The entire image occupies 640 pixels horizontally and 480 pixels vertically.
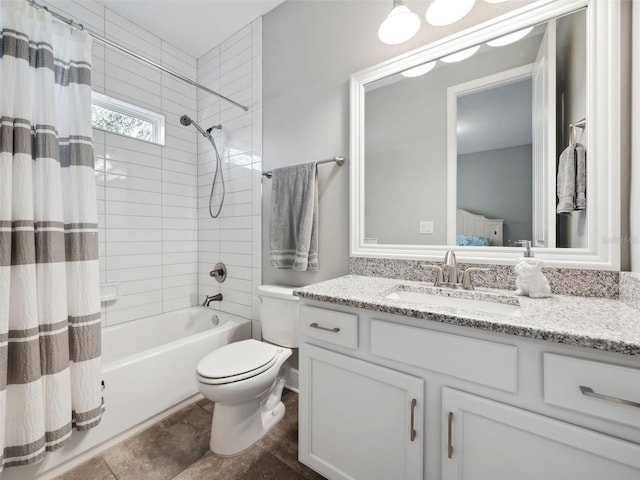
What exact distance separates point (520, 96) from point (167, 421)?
2.41 m

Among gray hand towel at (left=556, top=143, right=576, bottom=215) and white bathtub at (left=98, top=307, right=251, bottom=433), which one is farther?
white bathtub at (left=98, top=307, right=251, bottom=433)

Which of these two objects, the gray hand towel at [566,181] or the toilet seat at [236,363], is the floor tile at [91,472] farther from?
the gray hand towel at [566,181]

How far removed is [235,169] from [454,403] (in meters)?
2.03

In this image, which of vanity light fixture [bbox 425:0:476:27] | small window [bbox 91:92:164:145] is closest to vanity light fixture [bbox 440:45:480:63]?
vanity light fixture [bbox 425:0:476:27]

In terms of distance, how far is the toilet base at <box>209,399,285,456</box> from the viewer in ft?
4.29

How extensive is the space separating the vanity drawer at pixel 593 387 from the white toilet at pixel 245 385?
1.12 metres

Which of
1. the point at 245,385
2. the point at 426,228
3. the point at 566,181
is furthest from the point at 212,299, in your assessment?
the point at 566,181

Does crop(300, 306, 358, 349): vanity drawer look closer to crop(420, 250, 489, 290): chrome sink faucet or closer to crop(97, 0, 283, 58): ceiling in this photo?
crop(420, 250, 489, 290): chrome sink faucet

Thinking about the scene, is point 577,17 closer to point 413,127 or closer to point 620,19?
point 620,19

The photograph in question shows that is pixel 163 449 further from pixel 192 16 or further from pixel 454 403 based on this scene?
pixel 192 16

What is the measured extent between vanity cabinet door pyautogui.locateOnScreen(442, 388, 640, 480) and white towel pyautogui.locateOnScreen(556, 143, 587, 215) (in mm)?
772

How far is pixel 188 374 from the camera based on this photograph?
1.65 meters

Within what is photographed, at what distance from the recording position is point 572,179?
1.01 metres

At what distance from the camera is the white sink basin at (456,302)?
0.99m
